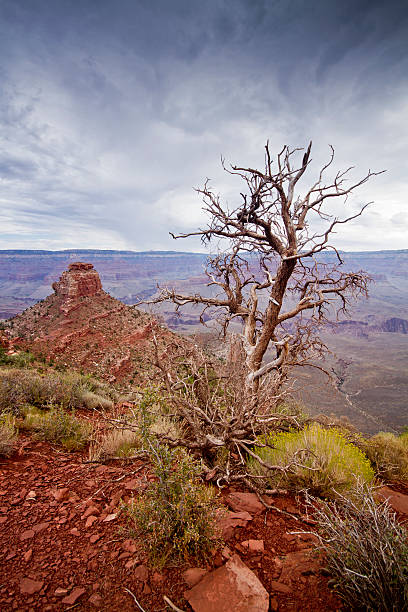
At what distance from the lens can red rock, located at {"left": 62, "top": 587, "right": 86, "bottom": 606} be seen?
184 centimetres

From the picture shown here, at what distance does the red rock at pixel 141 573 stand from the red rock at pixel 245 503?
1101 mm

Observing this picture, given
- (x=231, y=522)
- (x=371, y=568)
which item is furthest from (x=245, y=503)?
(x=371, y=568)

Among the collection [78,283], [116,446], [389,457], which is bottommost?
[389,457]

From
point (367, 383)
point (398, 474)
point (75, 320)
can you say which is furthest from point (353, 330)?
point (398, 474)

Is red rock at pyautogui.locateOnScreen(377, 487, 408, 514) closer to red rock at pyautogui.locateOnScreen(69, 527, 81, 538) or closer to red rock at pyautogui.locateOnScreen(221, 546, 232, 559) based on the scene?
red rock at pyautogui.locateOnScreen(221, 546, 232, 559)

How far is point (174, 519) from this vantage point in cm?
230

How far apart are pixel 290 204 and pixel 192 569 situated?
6.02m

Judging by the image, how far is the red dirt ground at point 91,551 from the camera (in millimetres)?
1877

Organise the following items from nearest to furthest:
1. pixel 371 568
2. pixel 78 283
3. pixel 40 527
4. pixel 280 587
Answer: pixel 371 568 → pixel 280 587 → pixel 40 527 → pixel 78 283

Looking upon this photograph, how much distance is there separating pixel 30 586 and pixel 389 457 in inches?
221

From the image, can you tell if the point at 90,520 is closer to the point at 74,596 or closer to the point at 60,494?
the point at 60,494

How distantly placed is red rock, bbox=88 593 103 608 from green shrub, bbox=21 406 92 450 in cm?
258

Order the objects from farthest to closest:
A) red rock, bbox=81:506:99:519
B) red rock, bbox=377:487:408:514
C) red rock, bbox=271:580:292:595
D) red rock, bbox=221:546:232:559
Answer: red rock, bbox=377:487:408:514 < red rock, bbox=81:506:99:519 < red rock, bbox=221:546:232:559 < red rock, bbox=271:580:292:595

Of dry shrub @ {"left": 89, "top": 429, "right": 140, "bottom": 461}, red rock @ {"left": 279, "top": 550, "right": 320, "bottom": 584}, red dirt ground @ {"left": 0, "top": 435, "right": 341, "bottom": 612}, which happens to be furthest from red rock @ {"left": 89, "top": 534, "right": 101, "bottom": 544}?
red rock @ {"left": 279, "top": 550, "right": 320, "bottom": 584}
